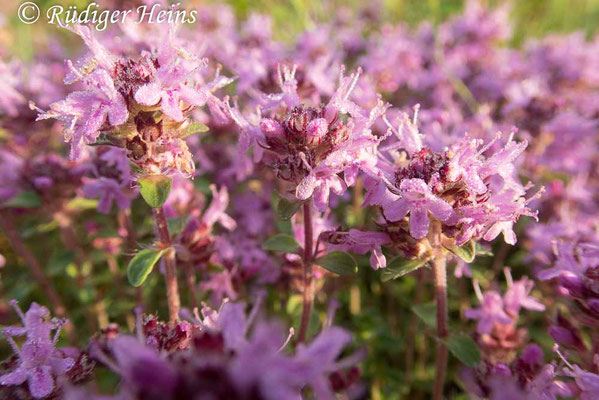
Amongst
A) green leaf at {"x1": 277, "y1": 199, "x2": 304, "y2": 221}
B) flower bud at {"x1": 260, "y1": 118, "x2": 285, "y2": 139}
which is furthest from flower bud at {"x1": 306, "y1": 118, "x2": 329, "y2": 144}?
green leaf at {"x1": 277, "y1": 199, "x2": 304, "y2": 221}

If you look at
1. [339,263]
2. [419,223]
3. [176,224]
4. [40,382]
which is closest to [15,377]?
[40,382]

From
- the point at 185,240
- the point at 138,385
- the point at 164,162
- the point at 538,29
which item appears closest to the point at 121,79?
the point at 164,162

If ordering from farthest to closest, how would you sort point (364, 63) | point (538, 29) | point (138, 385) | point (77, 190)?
point (538, 29), point (364, 63), point (77, 190), point (138, 385)

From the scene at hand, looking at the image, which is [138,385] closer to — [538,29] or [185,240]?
[185,240]

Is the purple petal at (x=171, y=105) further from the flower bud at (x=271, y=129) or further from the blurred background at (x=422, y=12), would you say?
the blurred background at (x=422, y=12)

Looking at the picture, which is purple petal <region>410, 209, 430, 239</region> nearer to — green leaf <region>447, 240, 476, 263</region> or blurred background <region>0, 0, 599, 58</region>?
green leaf <region>447, 240, 476, 263</region>

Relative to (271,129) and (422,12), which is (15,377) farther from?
(422,12)
